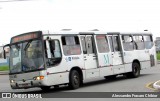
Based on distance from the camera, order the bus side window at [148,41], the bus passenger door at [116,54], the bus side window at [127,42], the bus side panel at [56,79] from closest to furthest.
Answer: the bus side panel at [56,79], the bus passenger door at [116,54], the bus side window at [127,42], the bus side window at [148,41]

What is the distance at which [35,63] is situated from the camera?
17109 millimetres

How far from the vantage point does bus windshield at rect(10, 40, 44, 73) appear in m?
17.1

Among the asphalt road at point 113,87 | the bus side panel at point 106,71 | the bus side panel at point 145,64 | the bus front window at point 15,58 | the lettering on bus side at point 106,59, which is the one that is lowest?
the asphalt road at point 113,87

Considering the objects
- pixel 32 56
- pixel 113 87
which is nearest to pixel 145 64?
pixel 113 87

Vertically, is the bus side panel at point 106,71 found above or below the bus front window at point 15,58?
below

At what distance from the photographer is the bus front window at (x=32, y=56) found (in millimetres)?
17044

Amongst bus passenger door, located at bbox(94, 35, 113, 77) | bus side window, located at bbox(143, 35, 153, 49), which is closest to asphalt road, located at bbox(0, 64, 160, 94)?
bus passenger door, located at bbox(94, 35, 113, 77)

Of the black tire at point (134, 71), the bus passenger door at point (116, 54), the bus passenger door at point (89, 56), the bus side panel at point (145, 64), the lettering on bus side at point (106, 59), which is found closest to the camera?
the bus passenger door at point (89, 56)

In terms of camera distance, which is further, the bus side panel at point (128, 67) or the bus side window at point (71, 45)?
the bus side panel at point (128, 67)

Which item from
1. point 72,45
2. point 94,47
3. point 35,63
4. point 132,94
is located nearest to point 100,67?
point 94,47

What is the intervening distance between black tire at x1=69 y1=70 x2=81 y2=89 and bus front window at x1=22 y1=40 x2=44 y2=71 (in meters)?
1.89

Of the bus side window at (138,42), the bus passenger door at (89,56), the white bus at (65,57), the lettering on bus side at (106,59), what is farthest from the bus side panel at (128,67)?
the bus passenger door at (89,56)

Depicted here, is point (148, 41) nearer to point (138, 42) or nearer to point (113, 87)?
point (138, 42)

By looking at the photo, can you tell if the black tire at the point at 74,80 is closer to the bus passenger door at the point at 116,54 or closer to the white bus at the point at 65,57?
the white bus at the point at 65,57
